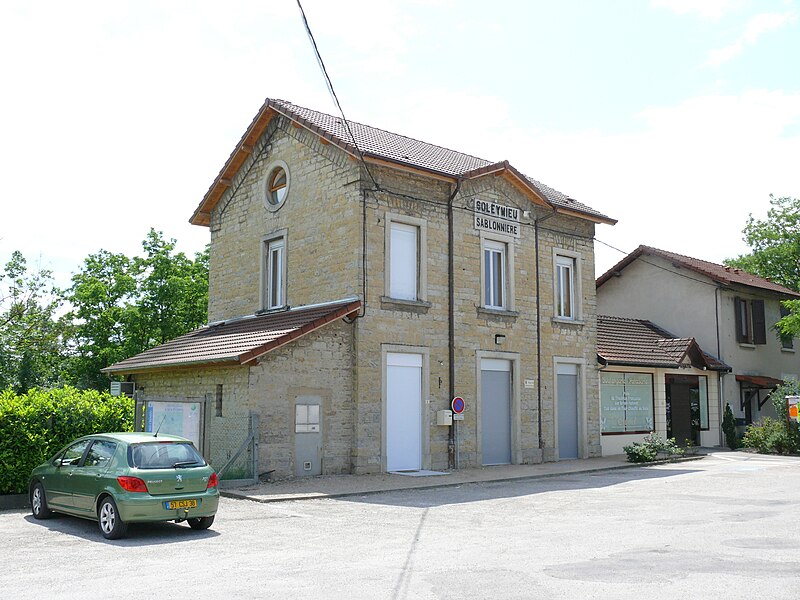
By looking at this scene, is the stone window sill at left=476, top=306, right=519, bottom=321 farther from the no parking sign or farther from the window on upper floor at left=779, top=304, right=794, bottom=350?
the window on upper floor at left=779, top=304, right=794, bottom=350

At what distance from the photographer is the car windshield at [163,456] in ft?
35.9

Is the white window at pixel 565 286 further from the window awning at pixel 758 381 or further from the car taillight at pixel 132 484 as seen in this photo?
the car taillight at pixel 132 484

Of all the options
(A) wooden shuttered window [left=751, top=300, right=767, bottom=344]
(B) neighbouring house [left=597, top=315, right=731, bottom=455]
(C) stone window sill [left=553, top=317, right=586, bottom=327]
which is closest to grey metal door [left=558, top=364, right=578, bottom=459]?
(C) stone window sill [left=553, top=317, right=586, bottom=327]

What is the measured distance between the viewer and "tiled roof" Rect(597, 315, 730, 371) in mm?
25234

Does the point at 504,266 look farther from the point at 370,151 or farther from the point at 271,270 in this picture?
the point at 271,270

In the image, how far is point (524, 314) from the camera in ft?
72.1

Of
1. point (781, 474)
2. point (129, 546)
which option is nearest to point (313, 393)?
point (129, 546)

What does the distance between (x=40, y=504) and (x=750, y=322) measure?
26.5m

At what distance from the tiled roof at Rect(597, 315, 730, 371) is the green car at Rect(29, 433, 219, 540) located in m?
15.6

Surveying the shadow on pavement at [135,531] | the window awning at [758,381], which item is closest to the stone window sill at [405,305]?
the shadow on pavement at [135,531]

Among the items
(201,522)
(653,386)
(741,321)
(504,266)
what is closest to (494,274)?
(504,266)

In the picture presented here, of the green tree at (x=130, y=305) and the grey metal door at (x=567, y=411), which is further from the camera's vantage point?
the green tree at (x=130, y=305)

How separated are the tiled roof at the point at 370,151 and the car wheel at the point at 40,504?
9.66m

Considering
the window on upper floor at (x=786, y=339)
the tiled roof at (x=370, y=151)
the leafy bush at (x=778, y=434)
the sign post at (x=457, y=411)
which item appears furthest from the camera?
the window on upper floor at (x=786, y=339)
